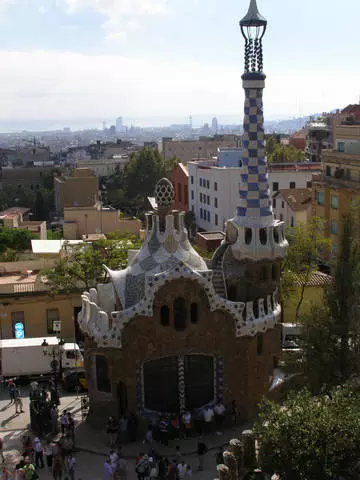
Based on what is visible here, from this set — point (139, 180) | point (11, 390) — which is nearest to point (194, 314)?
point (11, 390)

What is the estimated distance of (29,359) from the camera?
29422 millimetres

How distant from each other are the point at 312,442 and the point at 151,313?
835cm

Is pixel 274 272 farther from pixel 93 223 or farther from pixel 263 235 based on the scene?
pixel 93 223

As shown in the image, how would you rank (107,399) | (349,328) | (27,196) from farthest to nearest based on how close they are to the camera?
1. (27,196)
2. (107,399)
3. (349,328)

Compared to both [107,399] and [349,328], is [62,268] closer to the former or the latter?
[107,399]

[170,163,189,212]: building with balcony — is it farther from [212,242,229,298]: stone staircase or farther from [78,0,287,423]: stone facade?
[78,0,287,423]: stone facade

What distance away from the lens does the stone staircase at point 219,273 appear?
2533 cm

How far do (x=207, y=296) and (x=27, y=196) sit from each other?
9409 cm

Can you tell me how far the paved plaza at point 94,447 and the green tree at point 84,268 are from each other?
8.98 metres

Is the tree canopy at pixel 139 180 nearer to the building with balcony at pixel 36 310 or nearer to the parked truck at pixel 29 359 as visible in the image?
the building with balcony at pixel 36 310

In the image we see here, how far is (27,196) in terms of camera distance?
113 metres

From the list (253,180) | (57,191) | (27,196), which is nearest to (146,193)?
(57,191)

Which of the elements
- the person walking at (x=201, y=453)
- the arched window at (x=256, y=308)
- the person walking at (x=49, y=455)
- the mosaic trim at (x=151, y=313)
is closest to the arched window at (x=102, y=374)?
the mosaic trim at (x=151, y=313)

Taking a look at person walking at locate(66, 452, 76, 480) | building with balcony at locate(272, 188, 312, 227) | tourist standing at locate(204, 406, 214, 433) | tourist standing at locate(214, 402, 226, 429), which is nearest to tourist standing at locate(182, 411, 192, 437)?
tourist standing at locate(204, 406, 214, 433)
